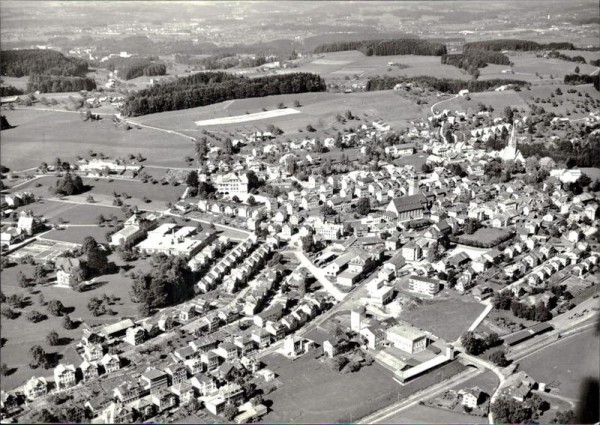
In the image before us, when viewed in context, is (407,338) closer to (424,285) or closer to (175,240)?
(424,285)

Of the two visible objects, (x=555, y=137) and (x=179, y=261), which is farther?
(x=555, y=137)

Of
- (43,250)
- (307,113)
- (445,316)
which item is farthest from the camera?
Answer: (307,113)

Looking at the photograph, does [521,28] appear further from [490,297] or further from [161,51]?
[490,297]

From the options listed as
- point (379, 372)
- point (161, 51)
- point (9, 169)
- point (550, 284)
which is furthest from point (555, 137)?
point (161, 51)

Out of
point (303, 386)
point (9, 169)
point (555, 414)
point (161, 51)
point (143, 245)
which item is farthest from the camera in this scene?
point (161, 51)

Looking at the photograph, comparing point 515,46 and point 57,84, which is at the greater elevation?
point 515,46

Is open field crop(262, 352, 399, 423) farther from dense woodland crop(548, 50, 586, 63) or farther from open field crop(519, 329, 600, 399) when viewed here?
dense woodland crop(548, 50, 586, 63)

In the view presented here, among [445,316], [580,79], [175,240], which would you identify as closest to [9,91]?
[175,240]
